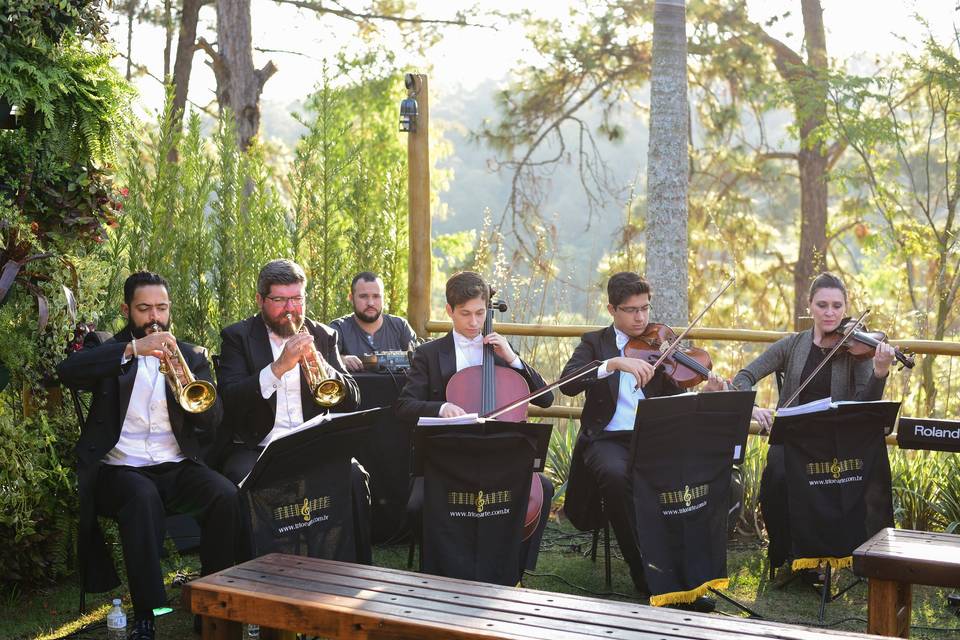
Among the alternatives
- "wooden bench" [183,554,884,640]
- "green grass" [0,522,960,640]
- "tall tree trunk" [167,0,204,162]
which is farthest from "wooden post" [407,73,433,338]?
"tall tree trunk" [167,0,204,162]

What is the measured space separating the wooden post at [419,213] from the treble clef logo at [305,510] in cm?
304

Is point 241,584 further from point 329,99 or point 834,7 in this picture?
point 834,7

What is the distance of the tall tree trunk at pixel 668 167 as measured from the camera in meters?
7.50

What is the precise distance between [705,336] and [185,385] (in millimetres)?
3172

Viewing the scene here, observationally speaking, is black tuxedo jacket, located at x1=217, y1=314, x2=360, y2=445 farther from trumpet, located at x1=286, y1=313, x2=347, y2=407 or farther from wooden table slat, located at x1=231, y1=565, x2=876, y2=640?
wooden table slat, located at x1=231, y1=565, x2=876, y2=640

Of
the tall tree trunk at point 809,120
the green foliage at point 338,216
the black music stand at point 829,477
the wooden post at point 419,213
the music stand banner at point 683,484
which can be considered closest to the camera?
the music stand banner at point 683,484

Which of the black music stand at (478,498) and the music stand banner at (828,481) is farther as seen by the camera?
the music stand banner at (828,481)

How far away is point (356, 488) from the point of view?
4570 mm

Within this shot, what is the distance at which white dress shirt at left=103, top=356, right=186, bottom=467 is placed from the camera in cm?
444

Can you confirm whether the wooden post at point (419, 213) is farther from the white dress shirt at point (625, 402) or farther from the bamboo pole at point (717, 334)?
the white dress shirt at point (625, 402)

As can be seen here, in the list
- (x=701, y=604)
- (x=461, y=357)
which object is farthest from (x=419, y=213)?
(x=701, y=604)

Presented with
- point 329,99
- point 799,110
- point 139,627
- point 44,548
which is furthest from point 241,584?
point 799,110

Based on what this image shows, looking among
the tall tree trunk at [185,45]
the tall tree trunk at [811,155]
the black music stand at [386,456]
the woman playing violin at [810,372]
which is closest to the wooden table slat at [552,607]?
the black music stand at [386,456]

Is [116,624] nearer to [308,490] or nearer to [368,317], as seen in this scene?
[308,490]
